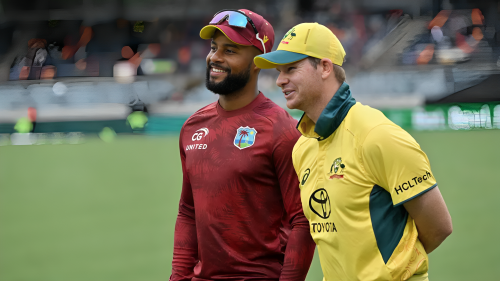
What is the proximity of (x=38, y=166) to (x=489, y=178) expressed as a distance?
6.40 m

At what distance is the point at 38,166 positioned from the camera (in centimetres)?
754

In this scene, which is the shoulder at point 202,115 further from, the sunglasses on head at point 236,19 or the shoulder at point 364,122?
the shoulder at point 364,122

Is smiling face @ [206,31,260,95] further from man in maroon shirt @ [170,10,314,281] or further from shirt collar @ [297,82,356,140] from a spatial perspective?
shirt collar @ [297,82,356,140]

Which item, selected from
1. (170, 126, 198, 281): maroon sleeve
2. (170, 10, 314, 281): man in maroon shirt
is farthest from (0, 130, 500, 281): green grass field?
(170, 10, 314, 281): man in maroon shirt

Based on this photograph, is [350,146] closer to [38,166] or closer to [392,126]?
[392,126]

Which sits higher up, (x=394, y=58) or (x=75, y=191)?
(x=394, y=58)

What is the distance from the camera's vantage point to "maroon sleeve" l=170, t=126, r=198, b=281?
215cm

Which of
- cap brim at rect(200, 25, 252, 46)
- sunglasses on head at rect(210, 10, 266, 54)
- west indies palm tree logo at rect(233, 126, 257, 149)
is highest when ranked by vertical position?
sunglasses on head at rect(210, 10, 266, 54)

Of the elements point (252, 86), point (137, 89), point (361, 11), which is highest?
point (361, 11)

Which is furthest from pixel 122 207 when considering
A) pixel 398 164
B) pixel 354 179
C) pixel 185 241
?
pixel 398 164

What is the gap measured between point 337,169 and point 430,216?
33 cm

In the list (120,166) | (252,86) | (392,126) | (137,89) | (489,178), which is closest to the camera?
(392,126)

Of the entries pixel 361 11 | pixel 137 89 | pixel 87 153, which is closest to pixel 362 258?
pixel 87 153

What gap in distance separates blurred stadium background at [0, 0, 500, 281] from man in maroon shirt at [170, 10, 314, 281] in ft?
11.0
